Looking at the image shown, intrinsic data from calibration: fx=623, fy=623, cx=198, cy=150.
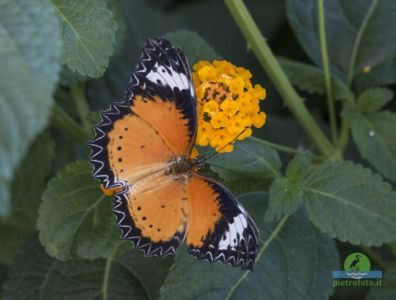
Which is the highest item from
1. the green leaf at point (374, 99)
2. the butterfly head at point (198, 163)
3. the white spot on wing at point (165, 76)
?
the white spot on wing at point (165, 76)

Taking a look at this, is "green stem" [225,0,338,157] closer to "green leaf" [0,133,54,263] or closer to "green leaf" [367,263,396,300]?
"green leaf" [367,263,396,300]

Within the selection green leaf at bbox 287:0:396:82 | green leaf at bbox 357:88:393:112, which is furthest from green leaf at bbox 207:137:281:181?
green leaf at bbox 287:0:396:82

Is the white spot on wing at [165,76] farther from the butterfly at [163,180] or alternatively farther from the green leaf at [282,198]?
the green leaf at [282,198]

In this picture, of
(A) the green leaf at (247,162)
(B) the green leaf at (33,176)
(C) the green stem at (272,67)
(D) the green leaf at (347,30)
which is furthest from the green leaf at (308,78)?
(B) the green leaf at (33,176)

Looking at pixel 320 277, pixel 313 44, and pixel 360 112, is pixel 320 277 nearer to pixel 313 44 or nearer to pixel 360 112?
pixel 360 112

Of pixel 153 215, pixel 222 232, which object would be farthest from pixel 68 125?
pixel 222 232

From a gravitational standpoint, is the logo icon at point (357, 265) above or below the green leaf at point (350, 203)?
below

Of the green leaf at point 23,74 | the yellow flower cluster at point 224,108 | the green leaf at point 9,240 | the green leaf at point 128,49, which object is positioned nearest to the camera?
the green leaf at point 23,74
